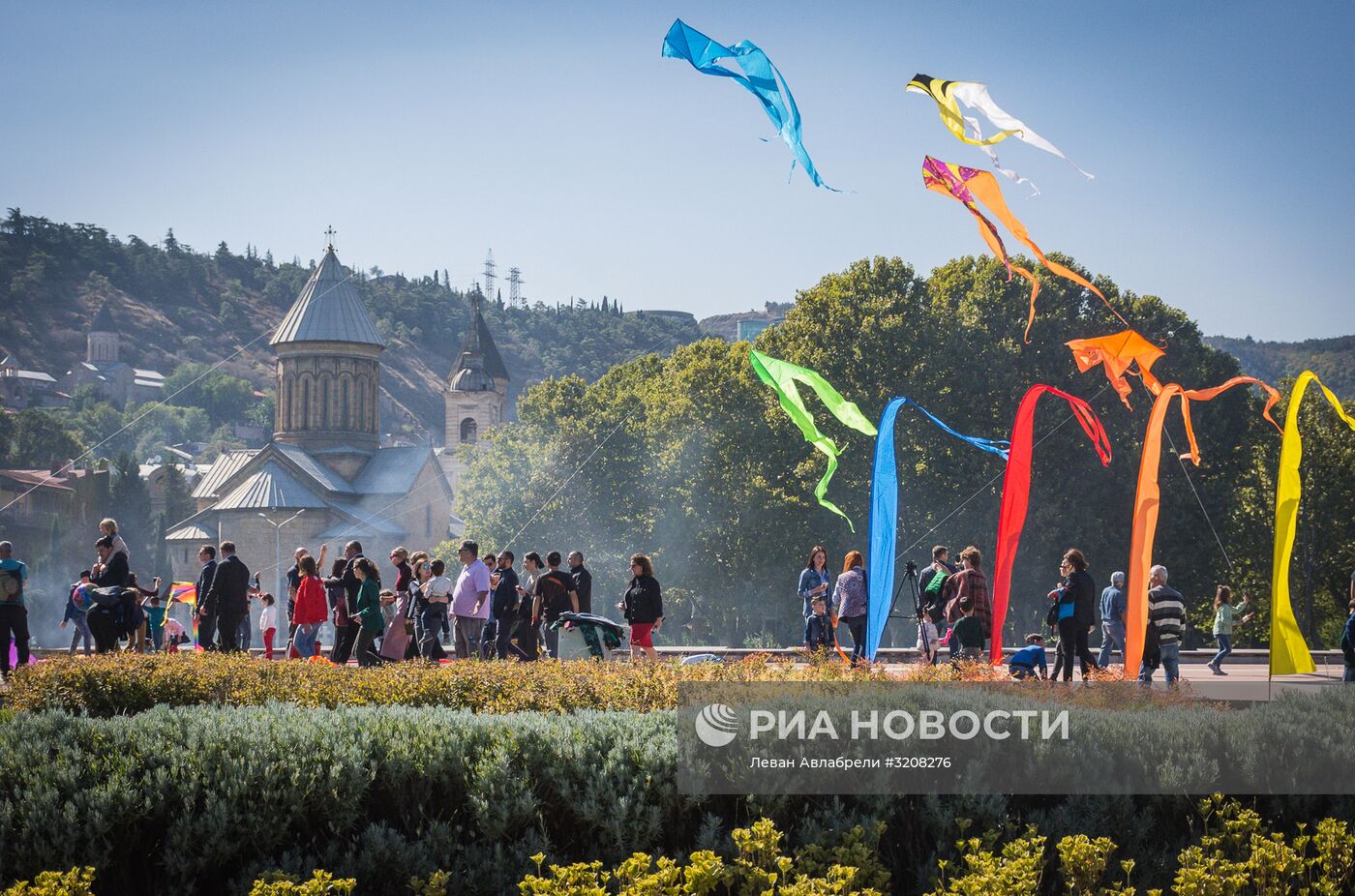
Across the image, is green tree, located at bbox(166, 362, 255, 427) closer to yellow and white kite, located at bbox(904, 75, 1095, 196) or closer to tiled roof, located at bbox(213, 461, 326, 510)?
tiled roof, located at bbox(213, 461, 326, 510)

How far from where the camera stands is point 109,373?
552 feet

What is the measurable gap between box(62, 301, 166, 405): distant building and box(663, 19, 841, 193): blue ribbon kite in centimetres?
16139

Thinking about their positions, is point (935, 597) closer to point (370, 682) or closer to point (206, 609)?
point (370, 682)

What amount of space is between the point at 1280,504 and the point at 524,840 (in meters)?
7.27

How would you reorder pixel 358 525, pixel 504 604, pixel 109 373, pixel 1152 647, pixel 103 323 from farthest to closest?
1. pixel 103 323
2. pixel 109 373
3. pixel 358 525
4. pixel 504 604
5. pixel 1152 647

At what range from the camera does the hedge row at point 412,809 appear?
6.46 metres

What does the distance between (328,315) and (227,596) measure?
167 feet

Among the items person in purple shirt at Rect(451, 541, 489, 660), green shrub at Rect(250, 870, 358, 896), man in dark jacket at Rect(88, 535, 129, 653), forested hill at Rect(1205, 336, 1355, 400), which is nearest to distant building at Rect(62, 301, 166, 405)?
forested hill at Rect(1205, 336, 1355, 400)

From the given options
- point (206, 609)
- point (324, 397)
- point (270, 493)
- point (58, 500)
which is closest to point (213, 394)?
point (58, 500)

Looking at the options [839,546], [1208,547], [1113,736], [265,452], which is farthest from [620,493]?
[1113,736]

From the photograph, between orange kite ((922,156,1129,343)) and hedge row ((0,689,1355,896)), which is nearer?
hedge row ((0,689,1355,896))

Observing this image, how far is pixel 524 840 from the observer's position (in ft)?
22.0

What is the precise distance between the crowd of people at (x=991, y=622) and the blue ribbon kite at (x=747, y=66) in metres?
4.81

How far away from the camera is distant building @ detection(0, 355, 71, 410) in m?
150
